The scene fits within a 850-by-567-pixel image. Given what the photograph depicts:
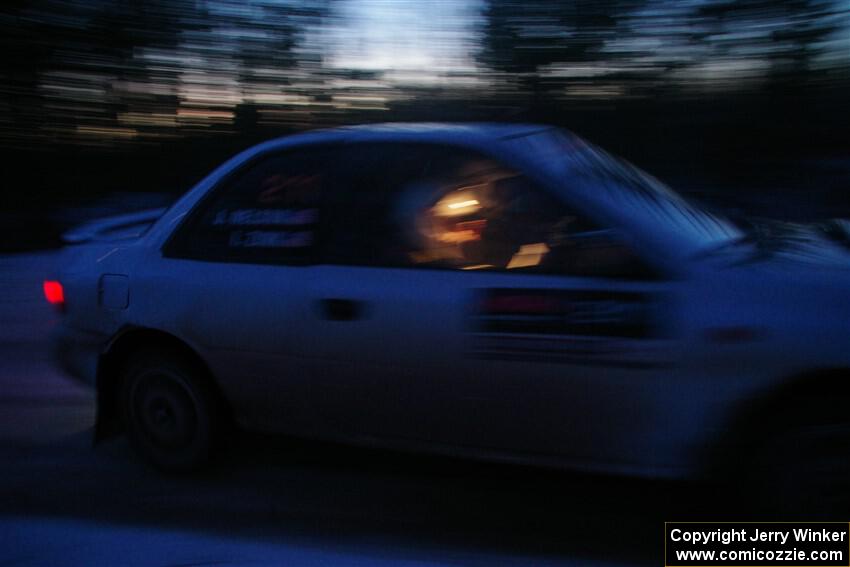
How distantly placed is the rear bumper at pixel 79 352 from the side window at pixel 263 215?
60 cm

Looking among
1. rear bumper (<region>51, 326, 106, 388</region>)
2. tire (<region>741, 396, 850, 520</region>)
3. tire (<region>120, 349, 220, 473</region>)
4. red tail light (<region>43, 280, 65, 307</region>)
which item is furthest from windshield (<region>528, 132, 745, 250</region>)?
red tail light (<region>43, 280, 65, 307</region>)

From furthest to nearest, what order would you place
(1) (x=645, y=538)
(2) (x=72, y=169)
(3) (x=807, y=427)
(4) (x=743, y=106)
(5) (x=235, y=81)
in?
1. (2) (x=72, y=169)
2. (5) (x=235, y=81)
3. (4) (x=743, y=106)
4. (1) (x=645, y=538)
5. (3) (x=807, y=427)

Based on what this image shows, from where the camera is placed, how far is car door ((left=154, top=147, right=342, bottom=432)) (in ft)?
12.3

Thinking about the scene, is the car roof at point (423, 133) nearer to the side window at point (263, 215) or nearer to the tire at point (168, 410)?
the side window at point (263, 215)

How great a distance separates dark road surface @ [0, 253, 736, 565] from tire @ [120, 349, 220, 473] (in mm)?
109

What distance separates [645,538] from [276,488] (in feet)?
5.43

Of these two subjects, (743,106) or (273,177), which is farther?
(743,106)

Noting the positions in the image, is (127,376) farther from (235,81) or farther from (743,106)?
(235,81)

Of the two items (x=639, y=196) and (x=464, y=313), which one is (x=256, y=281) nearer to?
(x=464, y=313)

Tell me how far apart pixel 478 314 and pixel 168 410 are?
1658 mm

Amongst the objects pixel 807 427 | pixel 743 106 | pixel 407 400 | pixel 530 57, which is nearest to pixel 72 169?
pixel 530 57

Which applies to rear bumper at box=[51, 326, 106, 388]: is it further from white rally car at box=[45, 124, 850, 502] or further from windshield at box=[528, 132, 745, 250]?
windshield at box=[528, 132, 745, 250]

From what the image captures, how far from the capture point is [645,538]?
11.4 feet

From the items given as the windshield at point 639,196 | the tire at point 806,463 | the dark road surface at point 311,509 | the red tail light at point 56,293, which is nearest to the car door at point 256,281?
the dark road surface at point 311,509
